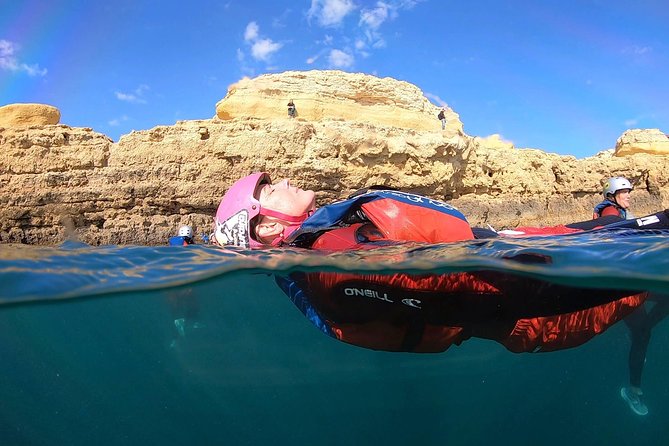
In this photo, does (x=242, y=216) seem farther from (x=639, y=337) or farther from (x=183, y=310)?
(x=639, y=337)

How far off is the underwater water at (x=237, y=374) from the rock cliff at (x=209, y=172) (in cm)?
804

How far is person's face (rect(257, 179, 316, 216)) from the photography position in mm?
3926

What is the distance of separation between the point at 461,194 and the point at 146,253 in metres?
12.8

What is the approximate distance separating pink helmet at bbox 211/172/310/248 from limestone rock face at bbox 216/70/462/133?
12.4 metres

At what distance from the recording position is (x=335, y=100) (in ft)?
60.4

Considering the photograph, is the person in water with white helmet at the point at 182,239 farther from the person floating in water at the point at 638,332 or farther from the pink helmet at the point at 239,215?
the person floating in water at the point at 638,332

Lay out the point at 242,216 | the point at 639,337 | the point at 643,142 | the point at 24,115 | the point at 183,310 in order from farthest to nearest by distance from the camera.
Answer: the point at 643,142
the point at 24,115
the point at 183,310
the point at 639,337
the point at 242,216

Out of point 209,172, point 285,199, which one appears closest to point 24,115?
point 209,172

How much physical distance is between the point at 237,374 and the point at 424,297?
3.02m

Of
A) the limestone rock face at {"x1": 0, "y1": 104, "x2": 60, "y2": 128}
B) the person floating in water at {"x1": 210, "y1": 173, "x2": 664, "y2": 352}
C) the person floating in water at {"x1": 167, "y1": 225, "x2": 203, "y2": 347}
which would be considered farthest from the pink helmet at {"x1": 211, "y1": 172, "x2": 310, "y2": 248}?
the limestone rock face at {"x1": 0, "y1": 104, "x2": 60, "y2": 128}

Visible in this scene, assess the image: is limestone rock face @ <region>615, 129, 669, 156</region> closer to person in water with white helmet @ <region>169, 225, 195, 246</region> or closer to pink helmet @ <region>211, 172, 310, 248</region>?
person in water with white helmet @ <region>169, 225, 195, 246</region>

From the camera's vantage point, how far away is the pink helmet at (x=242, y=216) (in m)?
3.85

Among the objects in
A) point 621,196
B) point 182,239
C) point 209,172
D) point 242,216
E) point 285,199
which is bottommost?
point 182,239

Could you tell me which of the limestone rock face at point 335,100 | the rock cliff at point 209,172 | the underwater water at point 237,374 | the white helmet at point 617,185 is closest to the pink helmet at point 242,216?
the underwater water at point 237,374
